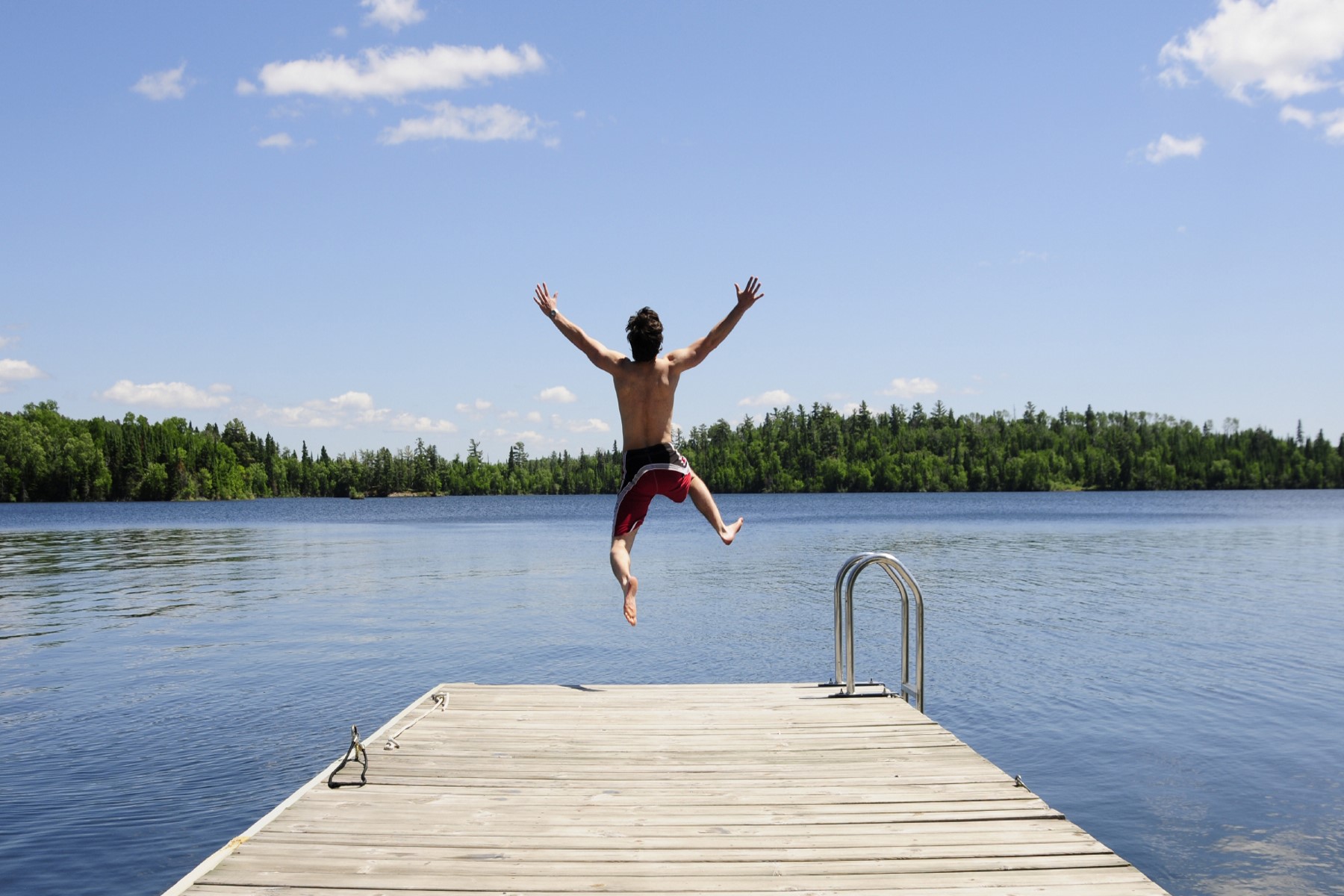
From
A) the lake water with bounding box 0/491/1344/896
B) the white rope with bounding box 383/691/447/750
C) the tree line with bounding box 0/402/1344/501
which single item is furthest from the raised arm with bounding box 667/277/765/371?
the tree line with bounding box 0/402/1344/501

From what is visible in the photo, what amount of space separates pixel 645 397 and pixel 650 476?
627 mm

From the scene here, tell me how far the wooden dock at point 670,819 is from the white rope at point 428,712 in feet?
0.19

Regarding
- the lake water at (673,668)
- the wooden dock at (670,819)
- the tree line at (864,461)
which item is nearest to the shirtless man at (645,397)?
the wooden dock at (670,819)

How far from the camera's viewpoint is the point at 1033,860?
14.9 ft

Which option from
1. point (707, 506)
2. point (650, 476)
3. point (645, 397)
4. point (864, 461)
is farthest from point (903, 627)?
point (864, 461)

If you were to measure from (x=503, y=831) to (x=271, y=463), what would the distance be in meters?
185

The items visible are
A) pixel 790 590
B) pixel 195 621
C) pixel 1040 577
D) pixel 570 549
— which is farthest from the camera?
pixel 570 549

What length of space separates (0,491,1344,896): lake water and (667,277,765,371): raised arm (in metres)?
5.85

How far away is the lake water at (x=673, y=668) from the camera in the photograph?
9203mm

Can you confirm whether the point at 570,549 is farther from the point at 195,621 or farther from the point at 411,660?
the point at 411,660

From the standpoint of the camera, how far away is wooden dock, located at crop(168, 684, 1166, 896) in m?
4.31

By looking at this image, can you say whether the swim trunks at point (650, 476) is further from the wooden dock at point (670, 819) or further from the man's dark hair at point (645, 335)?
the wooden dock at point (670, 819)

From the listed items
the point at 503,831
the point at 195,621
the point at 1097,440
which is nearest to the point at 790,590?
the point at 195,621

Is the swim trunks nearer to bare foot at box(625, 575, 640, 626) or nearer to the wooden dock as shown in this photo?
bare foot at box(625, 575, 640, 626)
